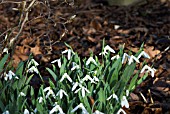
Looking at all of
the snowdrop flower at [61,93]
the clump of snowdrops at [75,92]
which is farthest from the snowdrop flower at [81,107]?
the snowdrop flower at [61,93]

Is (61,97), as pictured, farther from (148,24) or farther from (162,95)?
(148,24)

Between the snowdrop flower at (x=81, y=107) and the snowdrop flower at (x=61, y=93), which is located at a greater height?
the snowdrop flower at (x=61, y=93)

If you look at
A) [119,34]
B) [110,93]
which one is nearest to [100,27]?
[119,34]

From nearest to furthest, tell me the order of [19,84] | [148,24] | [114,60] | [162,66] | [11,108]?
→ 1. [11,108]
2. [19,84]
3. [114,60]
4. [162,66]
5. [148,24]

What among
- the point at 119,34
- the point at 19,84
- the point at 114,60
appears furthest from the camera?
the point at 119,34

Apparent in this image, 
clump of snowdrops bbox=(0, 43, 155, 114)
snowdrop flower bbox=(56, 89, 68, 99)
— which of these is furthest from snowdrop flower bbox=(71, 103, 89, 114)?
snowdrop flower bbox=(56, 89, 68, 99)

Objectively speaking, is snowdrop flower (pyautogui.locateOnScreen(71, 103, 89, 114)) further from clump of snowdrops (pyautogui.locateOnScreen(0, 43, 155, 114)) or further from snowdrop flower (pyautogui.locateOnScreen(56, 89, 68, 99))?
snowdrop flower (pyautogui.locateOnScreen(56, 89, 68, 99))

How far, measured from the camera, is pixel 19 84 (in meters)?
2.21

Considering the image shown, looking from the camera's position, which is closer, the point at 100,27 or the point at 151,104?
the point at 151,104

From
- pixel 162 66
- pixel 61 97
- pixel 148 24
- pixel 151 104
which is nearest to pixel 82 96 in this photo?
pixel 61 97

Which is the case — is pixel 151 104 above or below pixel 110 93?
below

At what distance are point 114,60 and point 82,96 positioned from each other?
0.42 m

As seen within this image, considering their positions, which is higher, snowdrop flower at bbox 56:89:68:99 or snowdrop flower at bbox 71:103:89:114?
snowdrop flower at bbox 56:89:68:99

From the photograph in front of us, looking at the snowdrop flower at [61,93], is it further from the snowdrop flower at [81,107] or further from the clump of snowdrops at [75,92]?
the snowdrop flower at [81,107]
